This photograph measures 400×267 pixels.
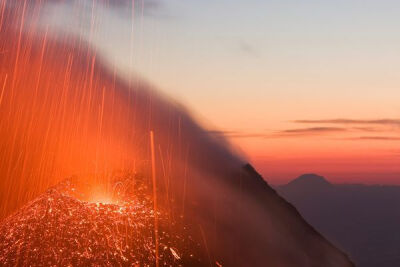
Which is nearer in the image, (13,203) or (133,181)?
(133,181)

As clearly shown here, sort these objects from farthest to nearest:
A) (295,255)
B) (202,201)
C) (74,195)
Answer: (295,255) < (202,201) < (74,195)

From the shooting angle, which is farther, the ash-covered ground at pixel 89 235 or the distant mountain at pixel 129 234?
the distant mountain at pixel 129 234

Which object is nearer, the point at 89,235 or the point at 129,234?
the point at 89,235

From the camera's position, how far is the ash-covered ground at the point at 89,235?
46625 mm

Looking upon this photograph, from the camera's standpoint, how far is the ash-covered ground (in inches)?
1836

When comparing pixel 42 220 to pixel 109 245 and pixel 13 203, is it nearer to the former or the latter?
pixel 109 245

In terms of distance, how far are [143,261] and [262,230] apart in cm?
4664

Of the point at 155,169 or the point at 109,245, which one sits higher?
the point at 155,169

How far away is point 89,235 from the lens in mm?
50188

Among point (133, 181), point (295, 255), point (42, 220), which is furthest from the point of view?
point (295, 255)

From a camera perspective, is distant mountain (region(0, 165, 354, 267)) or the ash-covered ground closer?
the ash-covered ground

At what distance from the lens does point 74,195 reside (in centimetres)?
5978

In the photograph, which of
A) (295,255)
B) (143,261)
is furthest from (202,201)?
(143,261)

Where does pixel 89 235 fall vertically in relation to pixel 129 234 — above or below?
above
